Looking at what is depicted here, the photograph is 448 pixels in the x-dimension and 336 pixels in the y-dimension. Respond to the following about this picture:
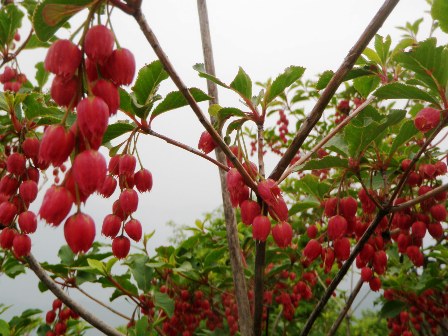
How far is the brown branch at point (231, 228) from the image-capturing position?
5.39 feet

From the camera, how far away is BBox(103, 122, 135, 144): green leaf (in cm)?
121

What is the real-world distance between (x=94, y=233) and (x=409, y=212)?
5.00ft

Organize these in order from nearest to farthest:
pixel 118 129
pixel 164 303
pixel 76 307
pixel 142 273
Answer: pixel 118 129 < pixel 76 307 < pixel 164 303 < pixel 142 273

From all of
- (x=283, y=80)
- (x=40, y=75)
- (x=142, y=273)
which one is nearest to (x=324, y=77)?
(x=283, y=80)

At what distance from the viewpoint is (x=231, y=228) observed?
6.00ft

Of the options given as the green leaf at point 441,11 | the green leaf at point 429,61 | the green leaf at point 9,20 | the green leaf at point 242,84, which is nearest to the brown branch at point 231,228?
the green leaf at point 242,84

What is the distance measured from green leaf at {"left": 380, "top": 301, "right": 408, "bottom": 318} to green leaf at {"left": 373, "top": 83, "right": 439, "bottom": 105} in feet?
8.06

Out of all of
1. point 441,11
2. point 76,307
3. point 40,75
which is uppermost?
point 40,75

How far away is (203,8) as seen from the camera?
6.41 ft

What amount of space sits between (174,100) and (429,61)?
0.90 m

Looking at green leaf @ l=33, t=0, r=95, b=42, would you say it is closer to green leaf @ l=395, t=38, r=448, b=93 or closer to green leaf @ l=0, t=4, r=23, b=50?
green leaf @ l=395, t=38, r=448, b=93

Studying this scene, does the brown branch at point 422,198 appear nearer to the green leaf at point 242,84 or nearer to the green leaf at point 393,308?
the green leaf at point 242,84

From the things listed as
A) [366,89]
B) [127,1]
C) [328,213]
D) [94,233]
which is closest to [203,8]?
[366,89]

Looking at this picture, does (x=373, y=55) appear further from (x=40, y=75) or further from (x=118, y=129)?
(x=40, y=75)
